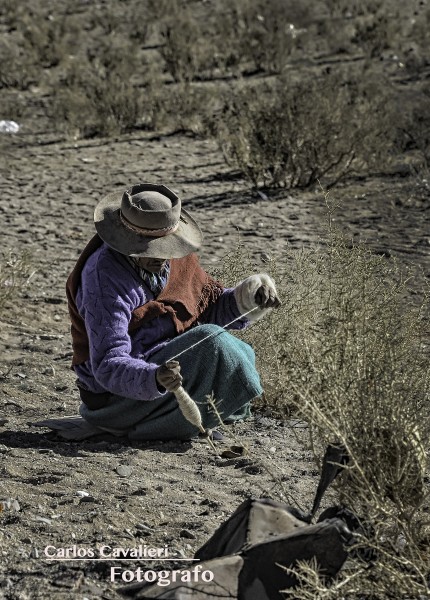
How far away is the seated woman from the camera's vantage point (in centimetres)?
459

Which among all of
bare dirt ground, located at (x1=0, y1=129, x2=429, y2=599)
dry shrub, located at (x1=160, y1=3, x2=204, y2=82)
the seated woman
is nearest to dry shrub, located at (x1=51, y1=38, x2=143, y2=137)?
bare dirt ground, located at (x1=0, y1=129, x2=429, y2=599)

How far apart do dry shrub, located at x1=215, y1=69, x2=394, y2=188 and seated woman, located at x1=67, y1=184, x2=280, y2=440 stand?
5068mm

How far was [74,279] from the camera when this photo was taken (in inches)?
189

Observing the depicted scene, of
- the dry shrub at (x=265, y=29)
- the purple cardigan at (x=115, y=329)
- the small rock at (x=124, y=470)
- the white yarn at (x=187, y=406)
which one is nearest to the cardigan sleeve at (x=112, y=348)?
the purple cardigan at (x=115, y=329)

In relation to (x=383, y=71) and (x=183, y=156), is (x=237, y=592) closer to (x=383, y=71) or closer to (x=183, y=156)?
(x=183, y=156)

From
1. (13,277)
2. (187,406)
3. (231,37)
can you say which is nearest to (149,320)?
(187,406)

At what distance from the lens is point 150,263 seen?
15.5ft

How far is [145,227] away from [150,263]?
18 centimetres

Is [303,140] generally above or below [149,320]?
below

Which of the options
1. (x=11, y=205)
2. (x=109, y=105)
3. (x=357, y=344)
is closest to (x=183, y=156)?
(x=109, y=105)

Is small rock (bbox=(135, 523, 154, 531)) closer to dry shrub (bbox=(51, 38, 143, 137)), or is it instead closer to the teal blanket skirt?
the teal blanket skirt

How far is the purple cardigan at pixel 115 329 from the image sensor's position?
14.7 ft

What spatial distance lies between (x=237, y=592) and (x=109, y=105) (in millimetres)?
9414

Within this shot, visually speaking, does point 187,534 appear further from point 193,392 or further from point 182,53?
point 182,53
